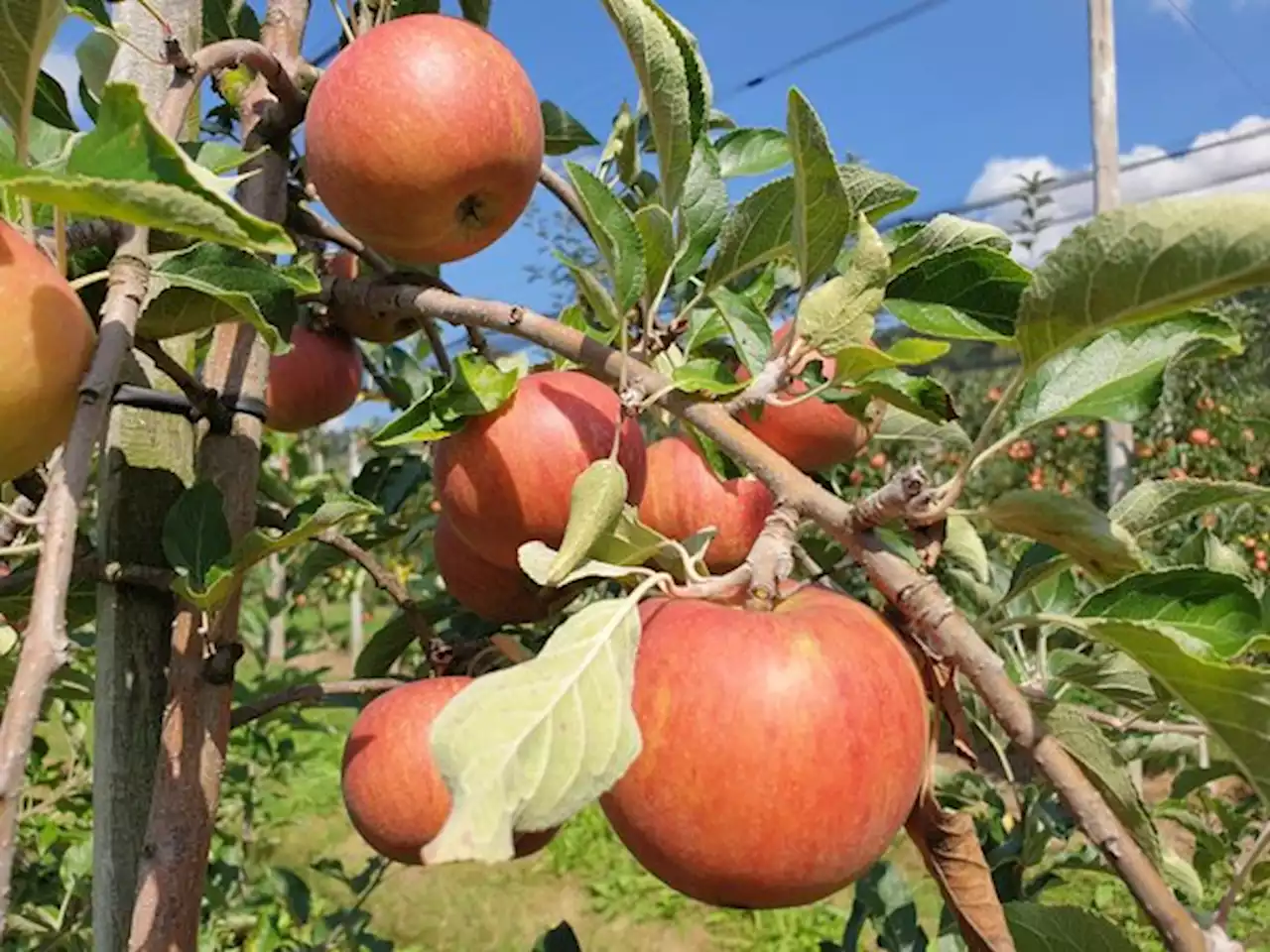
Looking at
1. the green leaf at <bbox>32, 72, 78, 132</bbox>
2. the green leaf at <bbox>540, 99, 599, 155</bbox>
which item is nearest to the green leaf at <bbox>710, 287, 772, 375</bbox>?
the green leaf at <bbox>540, 99, 599, 155</bbox>

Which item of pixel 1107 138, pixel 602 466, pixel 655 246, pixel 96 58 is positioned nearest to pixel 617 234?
pixel 655 246

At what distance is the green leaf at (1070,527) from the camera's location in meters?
0.53

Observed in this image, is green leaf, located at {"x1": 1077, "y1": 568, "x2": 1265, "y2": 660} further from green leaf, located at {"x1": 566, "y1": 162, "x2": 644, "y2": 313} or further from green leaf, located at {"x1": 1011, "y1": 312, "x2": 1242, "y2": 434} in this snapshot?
green leaf, located at {"x1": 566, "y1": 162, "x2": 644, "y2": 313}

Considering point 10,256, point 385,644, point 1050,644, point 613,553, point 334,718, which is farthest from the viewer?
point 334,718

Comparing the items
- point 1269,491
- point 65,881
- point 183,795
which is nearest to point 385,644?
point 183,795

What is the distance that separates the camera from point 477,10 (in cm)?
92

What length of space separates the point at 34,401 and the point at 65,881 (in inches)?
58.5

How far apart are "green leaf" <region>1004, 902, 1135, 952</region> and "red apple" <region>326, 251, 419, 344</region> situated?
639mm

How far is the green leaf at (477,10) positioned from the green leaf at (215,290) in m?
0.36

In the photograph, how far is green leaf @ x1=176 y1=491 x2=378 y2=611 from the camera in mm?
617

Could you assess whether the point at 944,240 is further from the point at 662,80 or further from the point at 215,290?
the point at 215,290

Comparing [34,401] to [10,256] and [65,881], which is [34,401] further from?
[65,881]

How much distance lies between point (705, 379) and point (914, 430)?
1.25 feet

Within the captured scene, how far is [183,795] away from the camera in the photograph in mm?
638
